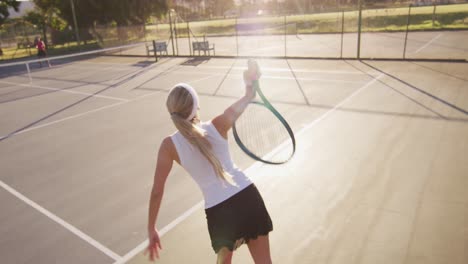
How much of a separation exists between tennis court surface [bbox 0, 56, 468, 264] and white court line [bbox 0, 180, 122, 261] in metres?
0.02

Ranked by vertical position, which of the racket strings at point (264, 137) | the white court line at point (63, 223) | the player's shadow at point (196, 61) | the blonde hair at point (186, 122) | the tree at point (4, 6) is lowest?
the white court line at point (63, 223)

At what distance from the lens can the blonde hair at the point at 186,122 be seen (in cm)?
233

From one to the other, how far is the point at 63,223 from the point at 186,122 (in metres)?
4.06

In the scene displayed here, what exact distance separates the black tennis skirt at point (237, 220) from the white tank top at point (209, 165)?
0.19 feet

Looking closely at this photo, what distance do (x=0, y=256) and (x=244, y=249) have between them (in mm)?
3283

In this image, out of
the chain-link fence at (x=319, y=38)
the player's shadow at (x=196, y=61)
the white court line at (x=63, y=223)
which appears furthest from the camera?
the chain-link fence at (x=319, y=38)

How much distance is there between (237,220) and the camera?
262 cm

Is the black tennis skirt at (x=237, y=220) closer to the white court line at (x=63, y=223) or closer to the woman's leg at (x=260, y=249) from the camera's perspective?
the woman's leg at (x=260, y=249)

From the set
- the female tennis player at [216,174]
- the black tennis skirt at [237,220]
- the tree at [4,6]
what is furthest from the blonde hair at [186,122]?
the tree at [4,6]

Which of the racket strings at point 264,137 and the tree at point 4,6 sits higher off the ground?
the tree at point 4,6

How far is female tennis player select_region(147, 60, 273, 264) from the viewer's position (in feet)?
7.88

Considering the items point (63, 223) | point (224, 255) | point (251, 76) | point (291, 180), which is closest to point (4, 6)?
point (63, 223)

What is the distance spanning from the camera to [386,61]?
678 inches

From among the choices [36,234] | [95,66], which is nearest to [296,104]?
[36,234]
